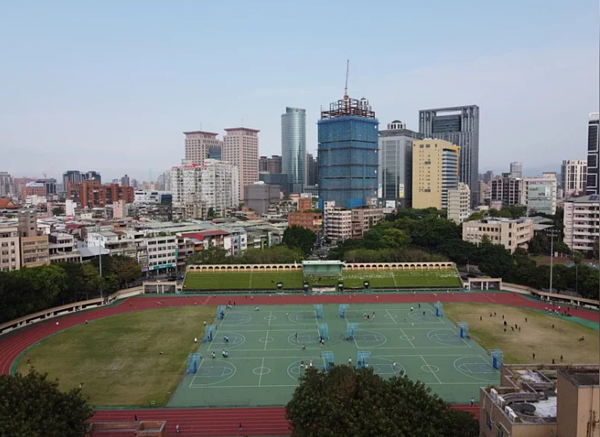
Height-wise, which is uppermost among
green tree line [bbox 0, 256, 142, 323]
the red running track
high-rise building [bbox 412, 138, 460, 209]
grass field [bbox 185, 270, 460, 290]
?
high-rise building [bbox 412, 138, 460, 209]

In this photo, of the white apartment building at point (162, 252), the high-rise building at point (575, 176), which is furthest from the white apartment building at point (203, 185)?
the high-rise building at point (575, 176)

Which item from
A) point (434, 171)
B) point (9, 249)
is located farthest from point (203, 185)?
point (9, 249)

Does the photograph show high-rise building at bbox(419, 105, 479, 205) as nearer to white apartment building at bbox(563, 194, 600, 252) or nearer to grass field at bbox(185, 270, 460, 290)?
white apartment building at bbox(563, 194, 600, 252)

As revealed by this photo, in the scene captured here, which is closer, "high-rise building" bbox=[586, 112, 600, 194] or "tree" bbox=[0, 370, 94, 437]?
"tree" bbox=[0, 370, 94, 437]

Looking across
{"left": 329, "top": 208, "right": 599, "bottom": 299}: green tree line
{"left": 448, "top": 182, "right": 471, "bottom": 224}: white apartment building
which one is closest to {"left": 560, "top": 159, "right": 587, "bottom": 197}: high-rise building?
{"left": 448, "top": 182, "right": 471, "bottom": 224}: white apartment building

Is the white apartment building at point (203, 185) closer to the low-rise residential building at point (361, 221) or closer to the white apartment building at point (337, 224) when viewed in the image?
the white apartment building at point (337, 224)

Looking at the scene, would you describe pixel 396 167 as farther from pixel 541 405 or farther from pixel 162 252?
pixel 541 405

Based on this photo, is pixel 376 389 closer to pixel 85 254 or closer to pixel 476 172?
pixel 85 254

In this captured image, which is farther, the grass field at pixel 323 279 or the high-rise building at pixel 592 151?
the high-rise building at pixel 592 151
